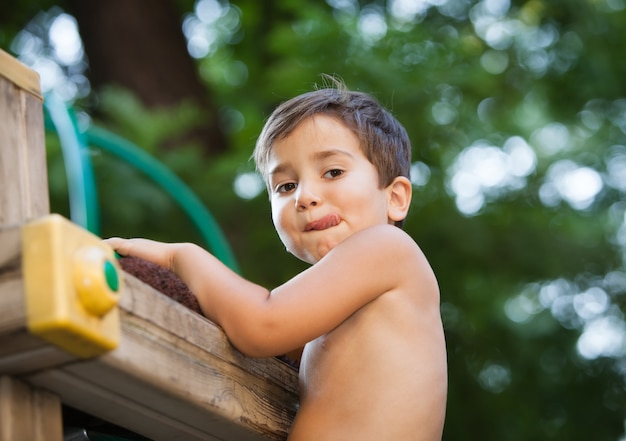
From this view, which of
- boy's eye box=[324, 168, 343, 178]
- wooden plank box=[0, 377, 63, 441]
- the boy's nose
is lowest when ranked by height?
wooden plank box=[0, 377, 63, 441]

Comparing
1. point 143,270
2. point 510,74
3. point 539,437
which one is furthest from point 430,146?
point 143,270

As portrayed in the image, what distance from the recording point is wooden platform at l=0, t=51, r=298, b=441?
1.36 meters

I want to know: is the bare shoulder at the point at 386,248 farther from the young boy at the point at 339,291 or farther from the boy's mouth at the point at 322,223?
the boy's mouth at the point at 322,223

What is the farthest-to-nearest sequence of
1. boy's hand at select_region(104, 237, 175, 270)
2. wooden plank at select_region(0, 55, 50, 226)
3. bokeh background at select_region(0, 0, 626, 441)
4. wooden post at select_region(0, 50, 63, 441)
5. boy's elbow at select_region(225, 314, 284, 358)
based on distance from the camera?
bokeh background at select_region(0, 0, 626, 441) < boy's hand at select_region(104, 237, 175, 270) < boy's elbow at select_region(225, 314, 284, 358) < wooden plank at select_region(0, 55, 50, 226) < wooden post at select_region(0, 50, 63, 441)

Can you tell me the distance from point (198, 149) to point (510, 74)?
2.53 m

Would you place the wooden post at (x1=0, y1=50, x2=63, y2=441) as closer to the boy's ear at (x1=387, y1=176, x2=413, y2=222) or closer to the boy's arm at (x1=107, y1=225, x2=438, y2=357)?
the boy's arm at (x1=107, y1=225, x2=438, y2=357)

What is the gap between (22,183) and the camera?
1.58 meters

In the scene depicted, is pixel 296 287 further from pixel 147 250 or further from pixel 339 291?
pixel 147 250

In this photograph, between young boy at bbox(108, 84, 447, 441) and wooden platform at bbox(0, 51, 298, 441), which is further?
young boy at bbox(108, 84, 447, 441)

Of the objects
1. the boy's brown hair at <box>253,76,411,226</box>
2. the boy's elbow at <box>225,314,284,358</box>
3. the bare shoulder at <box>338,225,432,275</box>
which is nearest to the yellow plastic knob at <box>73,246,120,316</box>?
the boy's elbow at <box>225,314,284,358</box>

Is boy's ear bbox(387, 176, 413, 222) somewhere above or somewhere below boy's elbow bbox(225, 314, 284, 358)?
above

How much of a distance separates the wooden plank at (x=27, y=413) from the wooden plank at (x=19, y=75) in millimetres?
519

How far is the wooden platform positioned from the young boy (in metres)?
0.10

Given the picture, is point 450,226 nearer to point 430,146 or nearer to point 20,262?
point 430,146
